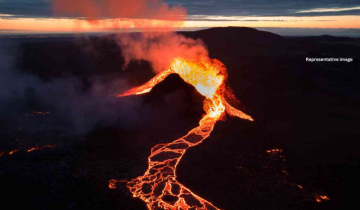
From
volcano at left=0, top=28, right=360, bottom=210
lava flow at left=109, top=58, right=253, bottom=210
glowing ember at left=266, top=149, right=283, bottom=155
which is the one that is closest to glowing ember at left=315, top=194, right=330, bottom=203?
volcano at left=0, top=28, right=360, bottom=210

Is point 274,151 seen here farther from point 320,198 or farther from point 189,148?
point 189,148

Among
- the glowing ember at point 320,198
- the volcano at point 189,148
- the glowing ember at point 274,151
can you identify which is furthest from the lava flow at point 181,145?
the glowing ember at point 320,198

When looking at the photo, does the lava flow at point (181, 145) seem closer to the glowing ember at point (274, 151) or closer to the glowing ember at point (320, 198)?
the glowing ember at point (274, 151)

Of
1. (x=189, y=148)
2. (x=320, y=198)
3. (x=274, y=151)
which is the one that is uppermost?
(x=274, y=151)

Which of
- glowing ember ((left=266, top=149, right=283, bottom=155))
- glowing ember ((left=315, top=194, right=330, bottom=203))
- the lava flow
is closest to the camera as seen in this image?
glowing ember ((left=315, top=194, right=330, bottom=203))

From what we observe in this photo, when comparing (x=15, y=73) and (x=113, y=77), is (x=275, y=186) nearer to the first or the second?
(x=113, y=77)

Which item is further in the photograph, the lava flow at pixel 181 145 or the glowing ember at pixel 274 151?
the glowing ember at pixel 274 151

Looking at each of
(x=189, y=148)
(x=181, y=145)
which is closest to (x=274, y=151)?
(x=189, y=148)

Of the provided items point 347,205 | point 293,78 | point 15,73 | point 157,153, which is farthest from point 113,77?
point 347,205

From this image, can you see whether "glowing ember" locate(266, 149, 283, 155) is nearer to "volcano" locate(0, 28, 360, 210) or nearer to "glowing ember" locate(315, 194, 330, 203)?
"volcano" locate(0, 28, 360, 210)
